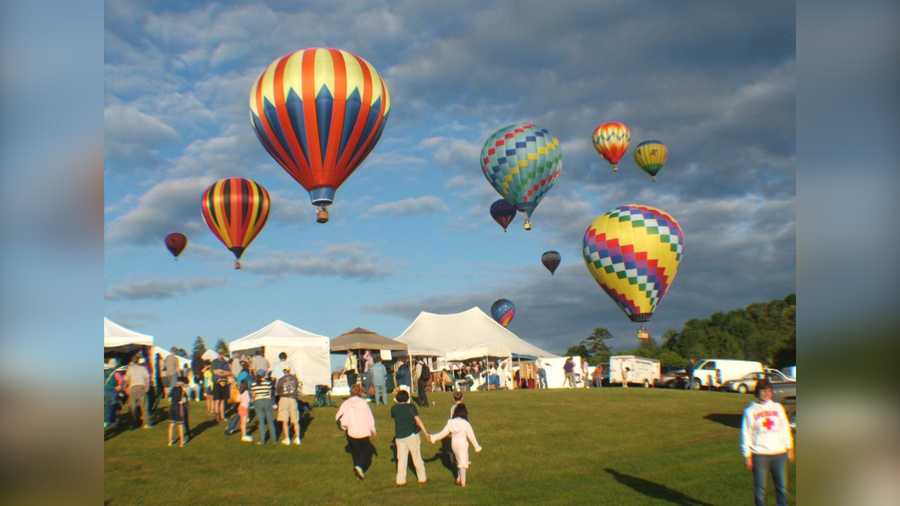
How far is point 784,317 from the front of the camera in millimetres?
92875

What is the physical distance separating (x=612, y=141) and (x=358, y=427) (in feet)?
138

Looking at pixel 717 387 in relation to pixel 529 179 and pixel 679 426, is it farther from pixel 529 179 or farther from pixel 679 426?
pixel 679 426

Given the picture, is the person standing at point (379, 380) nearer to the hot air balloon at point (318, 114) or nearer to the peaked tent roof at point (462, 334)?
the hot air balloon at point (318, 114)

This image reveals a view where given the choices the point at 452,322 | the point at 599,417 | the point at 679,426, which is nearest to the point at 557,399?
the point at 599,417

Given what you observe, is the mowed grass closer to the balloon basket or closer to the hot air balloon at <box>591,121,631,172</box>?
the balloon basket

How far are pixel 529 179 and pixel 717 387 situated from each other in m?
15.0

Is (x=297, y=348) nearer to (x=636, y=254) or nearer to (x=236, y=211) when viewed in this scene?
(x=236, y=211)

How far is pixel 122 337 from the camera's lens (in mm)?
25141

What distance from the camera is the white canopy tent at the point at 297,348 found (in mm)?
28578

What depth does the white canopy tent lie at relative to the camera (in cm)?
2858

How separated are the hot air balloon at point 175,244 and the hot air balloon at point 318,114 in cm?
2165

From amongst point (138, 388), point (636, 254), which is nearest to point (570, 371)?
point (636, 254)

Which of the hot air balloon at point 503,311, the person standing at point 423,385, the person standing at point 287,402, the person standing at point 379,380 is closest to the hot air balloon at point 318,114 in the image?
the person standing at point 379,380

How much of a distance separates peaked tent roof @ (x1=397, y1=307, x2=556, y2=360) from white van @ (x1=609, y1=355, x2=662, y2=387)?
13.2 ft
